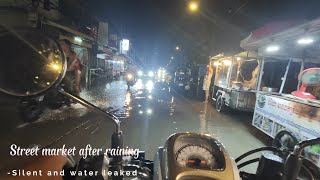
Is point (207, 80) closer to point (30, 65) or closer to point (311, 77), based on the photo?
point (311, 77)

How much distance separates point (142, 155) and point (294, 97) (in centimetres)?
583

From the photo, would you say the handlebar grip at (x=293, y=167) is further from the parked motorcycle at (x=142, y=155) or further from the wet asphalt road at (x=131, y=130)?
the wet asphalt road at (x=131, y=130)

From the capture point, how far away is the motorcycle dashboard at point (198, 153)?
255 cm

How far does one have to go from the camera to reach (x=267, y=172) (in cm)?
296

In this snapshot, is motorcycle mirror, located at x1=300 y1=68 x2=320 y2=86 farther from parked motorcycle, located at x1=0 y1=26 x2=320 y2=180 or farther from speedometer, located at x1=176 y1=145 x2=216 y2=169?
speedometer, located at x1=176 y1=145 x2=216 y2=169

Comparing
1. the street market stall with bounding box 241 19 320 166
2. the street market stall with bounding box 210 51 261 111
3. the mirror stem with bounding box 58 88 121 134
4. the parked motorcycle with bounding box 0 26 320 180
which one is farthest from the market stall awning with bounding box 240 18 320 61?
the mirror stem with bounding box 58 88 121 134

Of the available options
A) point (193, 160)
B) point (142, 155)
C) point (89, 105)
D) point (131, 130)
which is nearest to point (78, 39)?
point (131, 130)

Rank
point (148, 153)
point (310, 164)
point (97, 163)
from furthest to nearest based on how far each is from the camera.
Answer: point (148, 153) → point (310, 164) → point (97, 163)

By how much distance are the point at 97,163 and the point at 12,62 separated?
117 centimetres

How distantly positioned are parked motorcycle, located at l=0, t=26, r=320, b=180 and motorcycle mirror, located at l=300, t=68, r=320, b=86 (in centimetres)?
577

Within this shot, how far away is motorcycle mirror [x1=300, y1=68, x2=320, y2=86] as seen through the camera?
7793 mm

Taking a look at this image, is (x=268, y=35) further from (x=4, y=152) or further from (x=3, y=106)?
(x=3, y=106)

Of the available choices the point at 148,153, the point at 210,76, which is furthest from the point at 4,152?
the point at 210,76

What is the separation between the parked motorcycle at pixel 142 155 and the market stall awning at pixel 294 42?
402 centimetres
